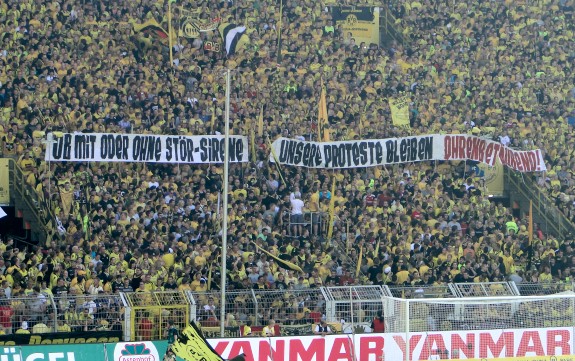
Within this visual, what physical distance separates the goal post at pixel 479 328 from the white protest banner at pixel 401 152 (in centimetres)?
955

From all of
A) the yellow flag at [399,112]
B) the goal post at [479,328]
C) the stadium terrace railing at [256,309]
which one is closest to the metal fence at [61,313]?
the stadium terrace railing at [256,309]

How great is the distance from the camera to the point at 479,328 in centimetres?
2123

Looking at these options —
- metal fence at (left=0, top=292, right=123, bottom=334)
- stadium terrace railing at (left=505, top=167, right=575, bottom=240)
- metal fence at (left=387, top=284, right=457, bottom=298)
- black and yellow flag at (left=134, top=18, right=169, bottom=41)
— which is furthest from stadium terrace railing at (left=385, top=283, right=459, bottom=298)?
black and yellow flag at (left=134, top=18, right=169, bottom=41)

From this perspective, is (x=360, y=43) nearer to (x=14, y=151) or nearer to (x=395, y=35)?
(x=395, y=35)

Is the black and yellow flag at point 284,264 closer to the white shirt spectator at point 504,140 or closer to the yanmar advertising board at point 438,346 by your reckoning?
the yanmar advertising board at point 438,346

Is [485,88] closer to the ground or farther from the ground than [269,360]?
farther from the ground

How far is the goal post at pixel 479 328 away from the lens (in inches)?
827

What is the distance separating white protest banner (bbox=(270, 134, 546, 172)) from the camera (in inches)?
1196

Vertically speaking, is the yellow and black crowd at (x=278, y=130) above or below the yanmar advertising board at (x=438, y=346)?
above

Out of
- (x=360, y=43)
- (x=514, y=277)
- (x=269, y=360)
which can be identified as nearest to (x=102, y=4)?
(x=360, y=43)

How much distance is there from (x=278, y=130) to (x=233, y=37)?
13.5 feet

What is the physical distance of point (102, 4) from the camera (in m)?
33.0

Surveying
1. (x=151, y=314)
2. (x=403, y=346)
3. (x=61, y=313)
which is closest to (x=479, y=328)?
(x=403, y=346)

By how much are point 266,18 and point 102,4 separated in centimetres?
485
